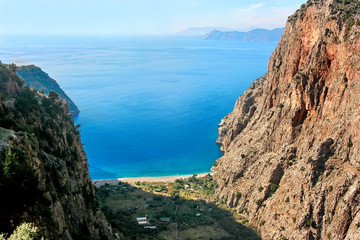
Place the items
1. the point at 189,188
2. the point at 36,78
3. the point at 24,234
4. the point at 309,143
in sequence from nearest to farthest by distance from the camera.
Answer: the point at 24,234 → the point at 309,143 → the point at 189,188 → the point at 36,78

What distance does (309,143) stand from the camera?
49625mm

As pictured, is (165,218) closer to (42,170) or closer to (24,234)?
(42,170)

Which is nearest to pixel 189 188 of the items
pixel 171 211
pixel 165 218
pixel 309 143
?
pixel 171 211

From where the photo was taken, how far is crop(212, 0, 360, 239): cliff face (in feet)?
136

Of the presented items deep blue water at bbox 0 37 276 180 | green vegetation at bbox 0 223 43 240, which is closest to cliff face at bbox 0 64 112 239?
green vegetation at bbox 0 223 43 240

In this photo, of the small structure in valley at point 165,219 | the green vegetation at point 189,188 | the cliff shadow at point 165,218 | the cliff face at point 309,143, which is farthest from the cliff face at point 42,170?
the green vegetation at point 189,188

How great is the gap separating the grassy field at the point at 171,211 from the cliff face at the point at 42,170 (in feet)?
34.4

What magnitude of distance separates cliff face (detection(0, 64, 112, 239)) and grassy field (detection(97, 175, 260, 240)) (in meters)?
10.5

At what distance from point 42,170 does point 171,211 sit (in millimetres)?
35315

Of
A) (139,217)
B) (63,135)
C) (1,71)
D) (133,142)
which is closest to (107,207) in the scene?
(139,217)

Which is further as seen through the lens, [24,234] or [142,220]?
[142,220]

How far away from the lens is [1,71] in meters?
38.6

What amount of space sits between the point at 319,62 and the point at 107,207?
4584 centimetres

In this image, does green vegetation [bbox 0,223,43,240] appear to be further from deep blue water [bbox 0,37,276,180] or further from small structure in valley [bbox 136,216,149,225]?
deep blue water [bbox 0,37,276,180]
